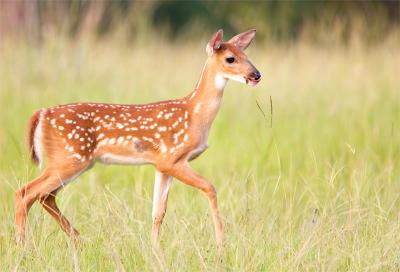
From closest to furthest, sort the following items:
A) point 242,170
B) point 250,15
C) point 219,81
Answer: point 219,81 < point 242,170 < point 250,15

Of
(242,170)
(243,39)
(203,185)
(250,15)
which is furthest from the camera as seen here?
(250,15)

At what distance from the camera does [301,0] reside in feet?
74.9

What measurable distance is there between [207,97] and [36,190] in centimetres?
96

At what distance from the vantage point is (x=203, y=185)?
4.42 metres

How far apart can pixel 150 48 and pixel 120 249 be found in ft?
28.3

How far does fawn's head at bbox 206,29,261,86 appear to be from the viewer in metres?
4.59

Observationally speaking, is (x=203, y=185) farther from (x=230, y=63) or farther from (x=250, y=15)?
(x=250, y=15)

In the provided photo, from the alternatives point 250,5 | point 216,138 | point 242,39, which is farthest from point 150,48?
point 250,5

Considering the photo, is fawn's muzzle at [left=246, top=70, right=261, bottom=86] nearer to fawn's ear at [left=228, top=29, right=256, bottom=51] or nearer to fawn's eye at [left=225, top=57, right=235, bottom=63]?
fawn's eye at [left=225, top=57, right=235, bottom=63]

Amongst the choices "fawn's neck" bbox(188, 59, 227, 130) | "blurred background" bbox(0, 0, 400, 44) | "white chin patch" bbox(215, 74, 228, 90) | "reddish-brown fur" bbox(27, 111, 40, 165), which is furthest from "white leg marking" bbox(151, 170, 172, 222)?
"blurred background" bbox(0, 0, 400, 44)

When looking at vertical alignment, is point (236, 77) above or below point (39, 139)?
above

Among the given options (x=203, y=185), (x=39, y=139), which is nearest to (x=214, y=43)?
(x=203, y=185)

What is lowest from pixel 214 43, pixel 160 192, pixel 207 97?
pixel 160 192

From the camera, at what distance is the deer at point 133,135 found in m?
4.55
